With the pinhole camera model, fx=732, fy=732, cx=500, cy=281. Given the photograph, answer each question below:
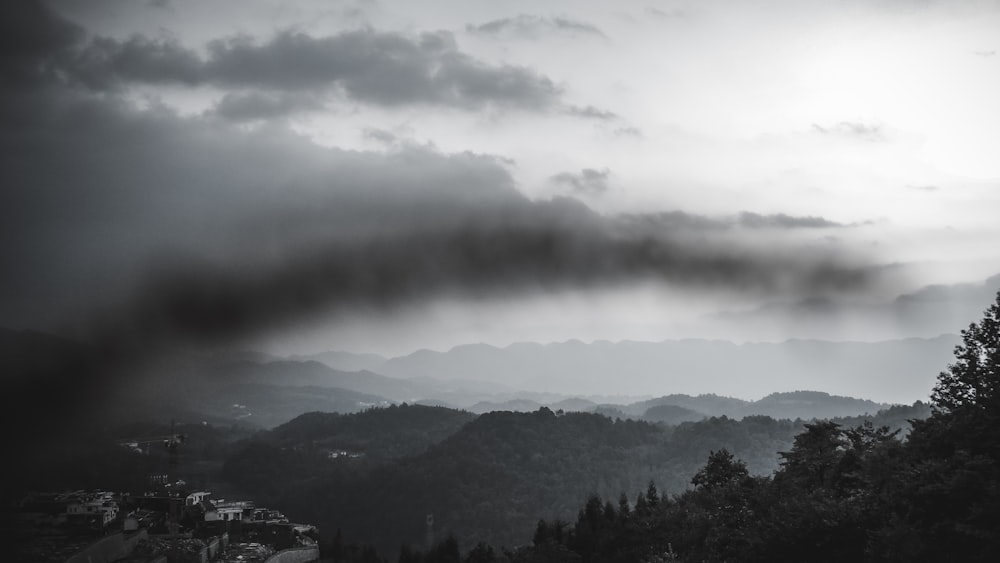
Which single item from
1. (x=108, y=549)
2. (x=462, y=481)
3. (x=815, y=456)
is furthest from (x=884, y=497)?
(x=462, y=481)

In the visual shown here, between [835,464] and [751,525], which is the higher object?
[835,464]

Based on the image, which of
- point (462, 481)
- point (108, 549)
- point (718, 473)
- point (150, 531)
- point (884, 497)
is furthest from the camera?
point (462, 481)

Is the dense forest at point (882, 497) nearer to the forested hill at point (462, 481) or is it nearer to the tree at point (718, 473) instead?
the tree at point (718, 473)

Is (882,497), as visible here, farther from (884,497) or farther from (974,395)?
(974,395)

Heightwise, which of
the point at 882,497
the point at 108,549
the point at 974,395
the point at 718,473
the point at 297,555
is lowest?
the point at 297,555

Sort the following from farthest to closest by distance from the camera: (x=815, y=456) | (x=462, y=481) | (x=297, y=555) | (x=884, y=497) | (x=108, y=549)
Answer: (x=462, y=481) < (x=297, y=555) < (x=108, y=549) < (x=815, y=456) < (x=884, y=497)

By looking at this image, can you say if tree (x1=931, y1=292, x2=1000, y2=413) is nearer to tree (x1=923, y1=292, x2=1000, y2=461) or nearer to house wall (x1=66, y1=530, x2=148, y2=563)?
tree (x1=923, y1=292, x2=1000, y2=461)

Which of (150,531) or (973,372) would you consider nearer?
(973,372)

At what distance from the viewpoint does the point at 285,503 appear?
147750 millimetres

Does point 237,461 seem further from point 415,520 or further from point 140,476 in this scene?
point 140,476

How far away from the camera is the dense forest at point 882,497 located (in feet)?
88.8

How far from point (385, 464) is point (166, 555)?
121202 millimetres

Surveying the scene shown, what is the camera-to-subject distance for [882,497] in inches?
1260

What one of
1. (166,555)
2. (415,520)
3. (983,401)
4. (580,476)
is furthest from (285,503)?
(983,401)
